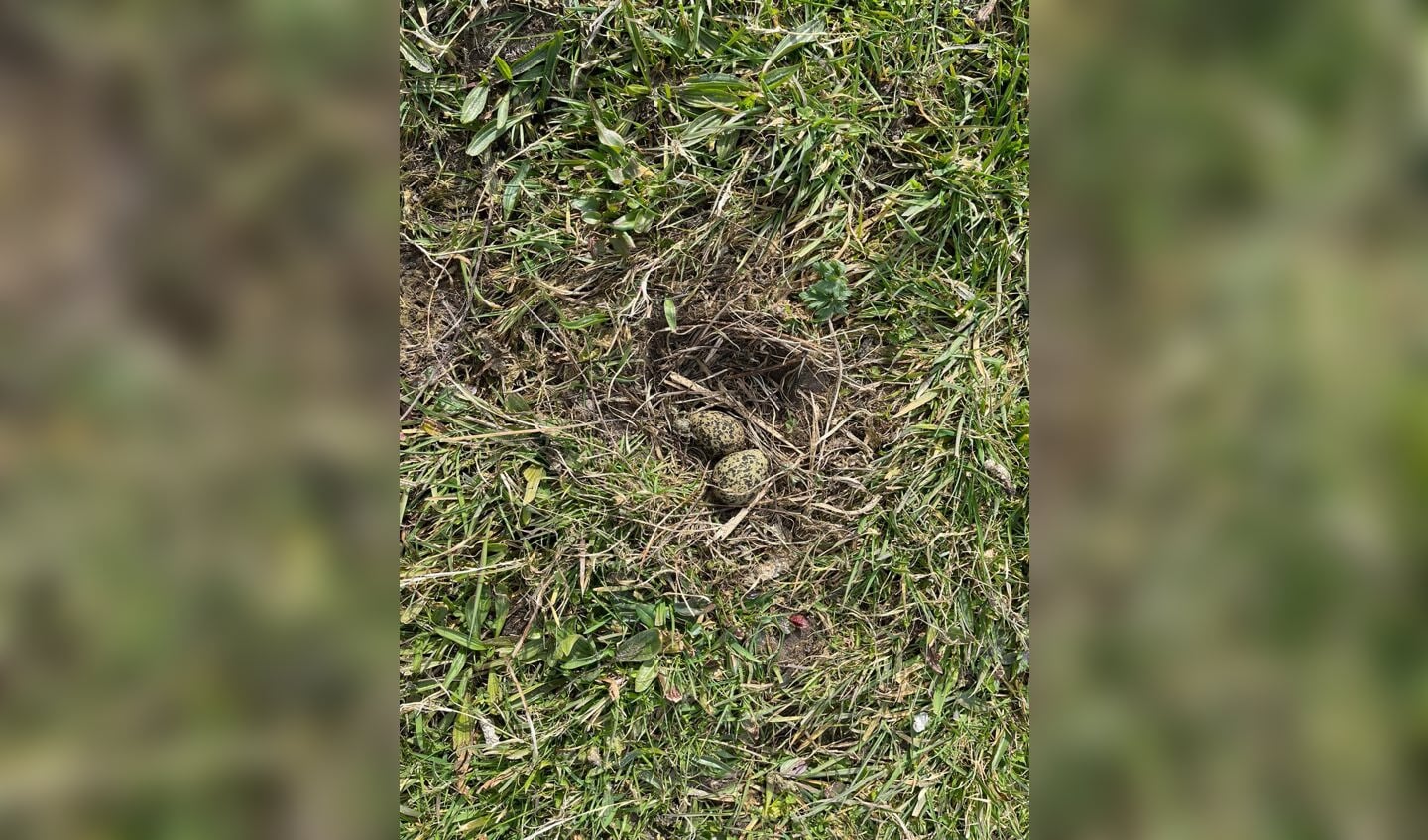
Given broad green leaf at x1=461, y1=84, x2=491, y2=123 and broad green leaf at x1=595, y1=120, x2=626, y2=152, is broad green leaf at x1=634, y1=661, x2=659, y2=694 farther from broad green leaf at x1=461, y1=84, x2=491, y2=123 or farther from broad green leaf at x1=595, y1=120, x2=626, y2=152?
broad green leaf at x1=461, y1=84, x2=491, y2=123

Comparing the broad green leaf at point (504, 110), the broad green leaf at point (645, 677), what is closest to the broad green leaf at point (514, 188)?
the broad green leaf at point (504, 110)

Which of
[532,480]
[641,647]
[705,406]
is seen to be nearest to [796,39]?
[705,406]

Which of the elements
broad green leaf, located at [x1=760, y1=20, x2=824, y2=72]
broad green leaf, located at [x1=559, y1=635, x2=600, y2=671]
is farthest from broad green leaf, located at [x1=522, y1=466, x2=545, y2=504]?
broad green leaf, located at [x1=760, y1=20, x2=824, y2=72]

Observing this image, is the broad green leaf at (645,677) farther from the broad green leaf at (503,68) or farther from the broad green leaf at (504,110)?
the broad green leaf at (503,68)
